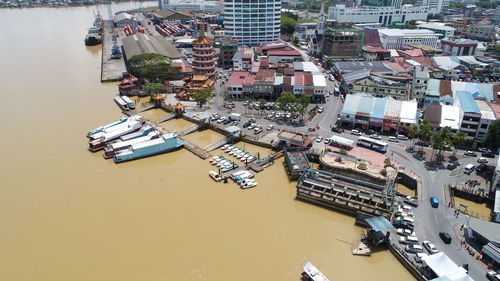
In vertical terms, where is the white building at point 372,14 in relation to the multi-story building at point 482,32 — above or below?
above

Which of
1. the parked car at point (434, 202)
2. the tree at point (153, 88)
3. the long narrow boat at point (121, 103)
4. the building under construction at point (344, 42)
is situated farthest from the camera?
the building under construction at point (344, 42)

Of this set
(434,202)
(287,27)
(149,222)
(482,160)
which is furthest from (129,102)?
(287,27)

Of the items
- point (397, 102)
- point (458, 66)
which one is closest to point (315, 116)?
point (397, 102)

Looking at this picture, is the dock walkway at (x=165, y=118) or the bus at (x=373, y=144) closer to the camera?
the bus at (x=373, y=144)

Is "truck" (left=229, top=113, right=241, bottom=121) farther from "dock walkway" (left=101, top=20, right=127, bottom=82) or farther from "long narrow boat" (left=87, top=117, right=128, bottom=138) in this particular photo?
"dock walkway" (left=101, top=20, right=127, bottom=82)

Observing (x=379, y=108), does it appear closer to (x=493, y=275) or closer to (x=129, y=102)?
(x=493, y=275)

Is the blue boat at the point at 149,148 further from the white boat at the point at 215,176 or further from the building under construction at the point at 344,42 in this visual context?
the building under construction at the point at 344,42

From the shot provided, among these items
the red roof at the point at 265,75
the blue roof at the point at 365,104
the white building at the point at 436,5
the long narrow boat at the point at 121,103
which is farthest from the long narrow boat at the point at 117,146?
the white building at the point at 436,5

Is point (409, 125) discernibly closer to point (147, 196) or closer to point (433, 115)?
point (433, 115)
